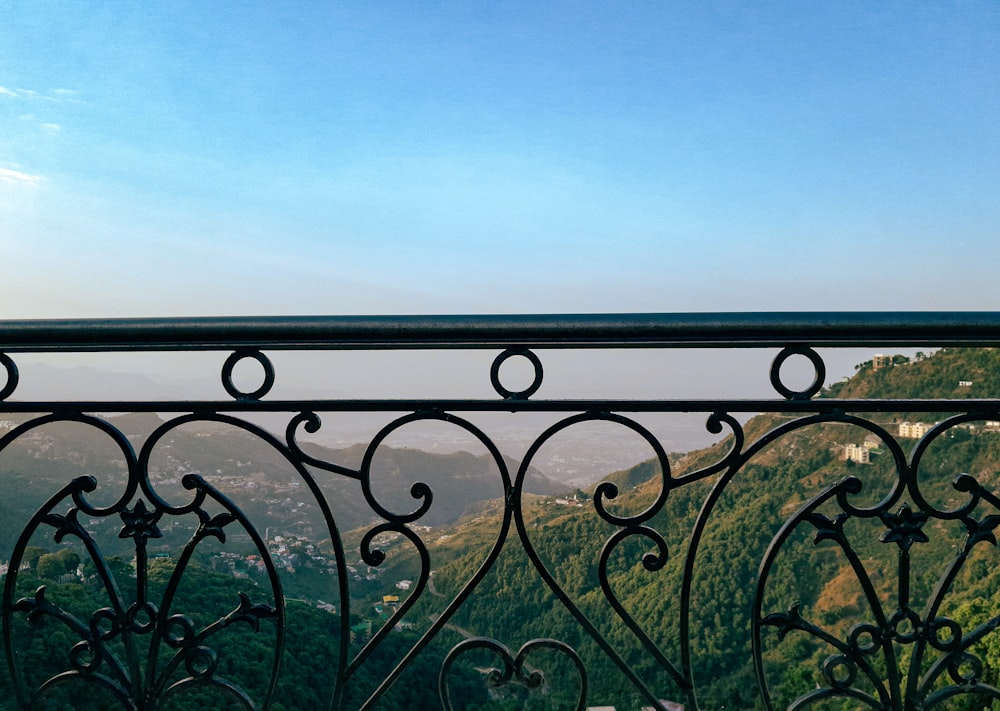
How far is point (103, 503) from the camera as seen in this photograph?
1.40 m

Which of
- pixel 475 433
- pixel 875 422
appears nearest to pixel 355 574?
pixel 475 433

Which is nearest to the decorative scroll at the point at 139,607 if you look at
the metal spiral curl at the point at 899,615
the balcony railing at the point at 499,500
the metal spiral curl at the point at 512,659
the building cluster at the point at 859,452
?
the balcony railing at the point at 499,500

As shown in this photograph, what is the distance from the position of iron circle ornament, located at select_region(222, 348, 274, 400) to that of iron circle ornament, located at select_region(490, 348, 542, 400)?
411 millimetres

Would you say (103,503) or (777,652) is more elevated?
(103,503)

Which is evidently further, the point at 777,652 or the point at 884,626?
the point at 777,652

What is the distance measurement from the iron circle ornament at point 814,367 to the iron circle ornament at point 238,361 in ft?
2.98

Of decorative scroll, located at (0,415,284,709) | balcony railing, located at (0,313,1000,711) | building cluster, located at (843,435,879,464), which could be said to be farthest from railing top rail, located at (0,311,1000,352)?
building cluster, located at (843,435,879,464)

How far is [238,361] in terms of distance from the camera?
1313mm

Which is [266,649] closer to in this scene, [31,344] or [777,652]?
[31,344]

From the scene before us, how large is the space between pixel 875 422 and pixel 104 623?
1513 mm

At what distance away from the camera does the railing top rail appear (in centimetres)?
122

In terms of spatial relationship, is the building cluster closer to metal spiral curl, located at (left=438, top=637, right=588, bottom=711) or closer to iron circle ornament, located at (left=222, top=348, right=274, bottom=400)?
metal spiral curl, located at (left=438, top=637, right=588, bottom=711)

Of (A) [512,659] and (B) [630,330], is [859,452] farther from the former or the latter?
(A) [512,659]

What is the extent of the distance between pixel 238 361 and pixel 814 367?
40.9 inches
